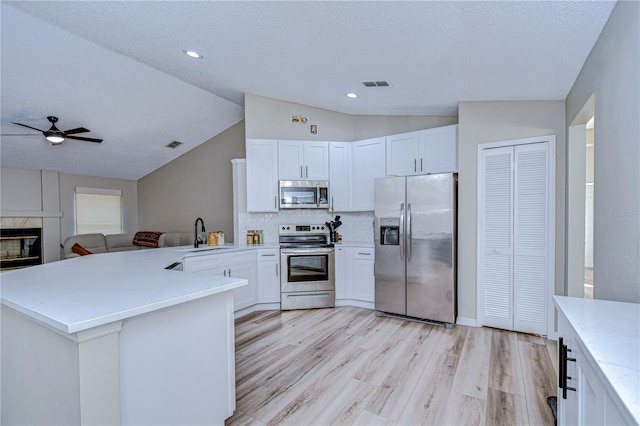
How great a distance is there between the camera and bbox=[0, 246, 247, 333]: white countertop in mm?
1210

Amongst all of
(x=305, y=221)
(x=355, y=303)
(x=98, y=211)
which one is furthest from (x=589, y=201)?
(x=98, y=211)

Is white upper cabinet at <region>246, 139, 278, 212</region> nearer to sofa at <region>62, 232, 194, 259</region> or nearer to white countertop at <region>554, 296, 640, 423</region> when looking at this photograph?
sofa at <region>62, 232, 194, 259</region>

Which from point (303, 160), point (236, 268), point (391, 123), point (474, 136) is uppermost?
point (391, 123)

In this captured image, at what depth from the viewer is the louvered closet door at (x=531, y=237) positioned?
10.8 feet

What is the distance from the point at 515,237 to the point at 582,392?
2.63m

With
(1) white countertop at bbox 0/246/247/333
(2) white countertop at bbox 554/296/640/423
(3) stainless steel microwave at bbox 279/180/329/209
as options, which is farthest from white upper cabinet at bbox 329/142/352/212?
(2) white countertop at bbox 554/296/640/423

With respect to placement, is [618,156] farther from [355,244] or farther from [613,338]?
[355,244]

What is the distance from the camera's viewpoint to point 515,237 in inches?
135

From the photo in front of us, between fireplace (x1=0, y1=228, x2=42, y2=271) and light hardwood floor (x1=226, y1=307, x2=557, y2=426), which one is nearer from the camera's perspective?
light hardwood floor (x1=226, y1=307, x2=557, y2=426)

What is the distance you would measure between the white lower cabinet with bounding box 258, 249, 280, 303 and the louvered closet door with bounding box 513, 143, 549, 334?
9.37 ft

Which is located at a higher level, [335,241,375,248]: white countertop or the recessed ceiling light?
the recessed ceiling light

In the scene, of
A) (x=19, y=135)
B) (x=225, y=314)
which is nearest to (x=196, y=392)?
(x=225, y=314)

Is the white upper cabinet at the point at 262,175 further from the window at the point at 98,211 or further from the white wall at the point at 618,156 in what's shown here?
the window at the point at 98,211

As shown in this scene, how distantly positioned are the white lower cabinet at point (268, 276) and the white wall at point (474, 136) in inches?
91.4
